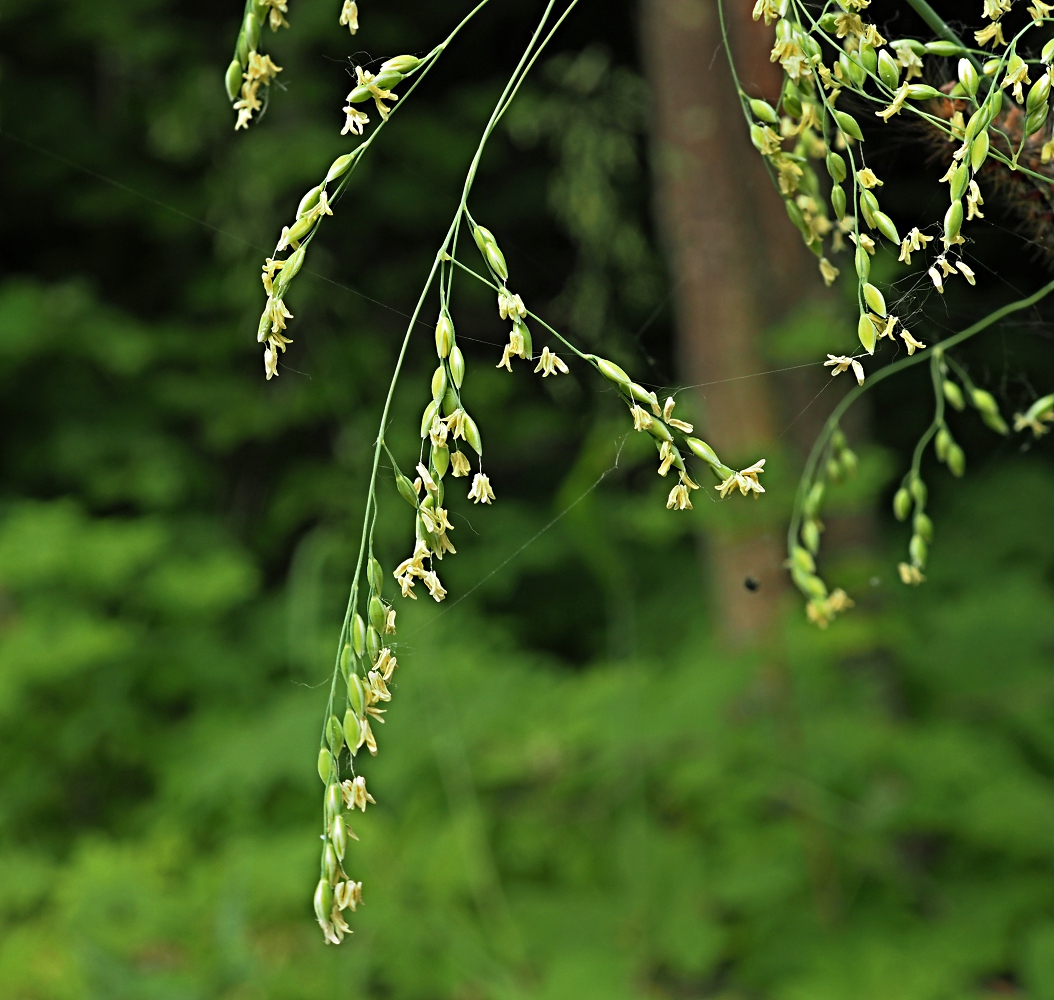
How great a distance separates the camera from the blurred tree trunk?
142 inches

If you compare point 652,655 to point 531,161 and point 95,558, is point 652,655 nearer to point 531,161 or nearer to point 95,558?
point 95,558

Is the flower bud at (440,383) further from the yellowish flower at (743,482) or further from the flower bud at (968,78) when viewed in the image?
the flower bud at (968,78)

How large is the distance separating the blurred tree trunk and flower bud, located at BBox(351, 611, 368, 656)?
9.69 ft

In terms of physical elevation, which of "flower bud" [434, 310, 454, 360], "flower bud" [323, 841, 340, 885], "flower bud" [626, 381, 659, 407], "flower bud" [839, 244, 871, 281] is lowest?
"flower bud" [323, 841, 340, 885]

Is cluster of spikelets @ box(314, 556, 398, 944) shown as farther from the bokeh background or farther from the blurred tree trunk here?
the blurred tree trunk

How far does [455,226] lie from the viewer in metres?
0.64

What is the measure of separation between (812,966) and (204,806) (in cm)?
187

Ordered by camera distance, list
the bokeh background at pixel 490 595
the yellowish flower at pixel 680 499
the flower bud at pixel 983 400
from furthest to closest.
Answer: the bokeh background at pixel 490 595
the flower bud at pixel 983 400
the yellowish flower at pixel 680 499

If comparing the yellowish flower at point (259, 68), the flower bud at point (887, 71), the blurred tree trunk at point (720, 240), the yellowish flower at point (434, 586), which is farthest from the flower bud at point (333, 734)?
the blurred tree trunk at point (720, 240)

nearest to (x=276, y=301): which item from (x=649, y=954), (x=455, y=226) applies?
(x=455, y=226)

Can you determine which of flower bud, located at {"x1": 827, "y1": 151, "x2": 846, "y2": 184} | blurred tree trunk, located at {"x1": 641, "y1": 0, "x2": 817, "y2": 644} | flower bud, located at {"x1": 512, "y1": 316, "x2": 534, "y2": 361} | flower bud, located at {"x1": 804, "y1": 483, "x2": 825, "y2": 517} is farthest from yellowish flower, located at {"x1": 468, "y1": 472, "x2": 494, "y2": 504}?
blurred tree trunk, located at {"x1": 641, "y1": 0, "x2": 817, "y2": 644}

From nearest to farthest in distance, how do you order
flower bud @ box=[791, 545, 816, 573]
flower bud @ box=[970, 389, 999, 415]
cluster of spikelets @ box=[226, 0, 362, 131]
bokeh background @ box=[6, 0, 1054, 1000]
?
1. cluster of spikelets @ box=[226, 0, 362, 131]
2. flower bud @ box=[970, 389, 999, 415]
3. flower bud @ box=[791, 545, 816, 573]
4. bokeh background @ box=[6, 0, 1054, 1000]

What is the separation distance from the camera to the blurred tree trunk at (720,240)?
3.62 m

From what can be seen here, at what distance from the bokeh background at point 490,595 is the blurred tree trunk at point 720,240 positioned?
0.01 metres
